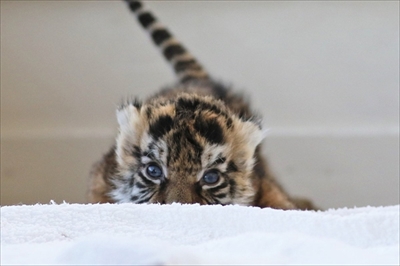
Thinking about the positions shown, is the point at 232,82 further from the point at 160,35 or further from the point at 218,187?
the point at 218,187

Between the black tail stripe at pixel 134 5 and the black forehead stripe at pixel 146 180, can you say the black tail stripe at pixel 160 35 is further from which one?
the black forehead stripe at pixel 146 180

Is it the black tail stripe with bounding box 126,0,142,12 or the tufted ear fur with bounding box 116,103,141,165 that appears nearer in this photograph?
the tufted ear fur with bounding box 116,103,141,165

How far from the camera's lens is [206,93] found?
1276 mm

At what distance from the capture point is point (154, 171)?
1.07 meters

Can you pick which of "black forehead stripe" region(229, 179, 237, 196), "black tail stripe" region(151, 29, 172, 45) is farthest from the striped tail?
"black forehead stripe" region(229, 179, 237, 196)

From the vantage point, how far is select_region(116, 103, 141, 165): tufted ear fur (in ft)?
3.69

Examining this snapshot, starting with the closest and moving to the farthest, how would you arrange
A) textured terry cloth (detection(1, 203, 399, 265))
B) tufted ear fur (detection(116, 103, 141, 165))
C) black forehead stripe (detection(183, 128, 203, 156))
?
textured terry cloth (detection(1, 203, 399, 265))
black forehead stripe (detection(183, 128, 203, 156))
tufted ear fur (detection(116, 103, 141, 165))

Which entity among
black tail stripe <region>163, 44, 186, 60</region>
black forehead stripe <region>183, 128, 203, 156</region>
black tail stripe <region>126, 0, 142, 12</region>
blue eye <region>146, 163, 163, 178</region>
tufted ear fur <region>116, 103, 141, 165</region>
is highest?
black tail stripe <region>126, 0, 142, 12</region>

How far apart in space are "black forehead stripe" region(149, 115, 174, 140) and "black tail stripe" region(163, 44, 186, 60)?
518mm

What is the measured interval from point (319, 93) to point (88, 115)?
727mm

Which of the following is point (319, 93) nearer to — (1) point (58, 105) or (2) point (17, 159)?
(1) point (58, 105)

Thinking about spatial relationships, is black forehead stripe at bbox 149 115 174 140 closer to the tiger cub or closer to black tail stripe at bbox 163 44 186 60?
the tiger cub

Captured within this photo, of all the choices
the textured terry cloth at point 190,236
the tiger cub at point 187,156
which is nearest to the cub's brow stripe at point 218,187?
the tiger cub at point 187,156

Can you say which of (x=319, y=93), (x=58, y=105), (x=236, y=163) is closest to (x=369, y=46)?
(x=319, y=93)
